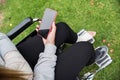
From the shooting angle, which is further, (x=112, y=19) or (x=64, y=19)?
(x=64, y=19)

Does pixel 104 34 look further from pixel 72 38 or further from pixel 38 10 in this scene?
pixel 38 10

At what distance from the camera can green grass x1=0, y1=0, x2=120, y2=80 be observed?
12.1ft

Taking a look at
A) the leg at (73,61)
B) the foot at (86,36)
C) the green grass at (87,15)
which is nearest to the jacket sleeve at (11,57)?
the leg at (73,61)

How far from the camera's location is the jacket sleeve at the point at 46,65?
8.79 ft

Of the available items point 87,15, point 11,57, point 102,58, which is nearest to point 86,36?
point 102,58

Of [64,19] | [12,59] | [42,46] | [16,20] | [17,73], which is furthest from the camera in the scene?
[16,20]

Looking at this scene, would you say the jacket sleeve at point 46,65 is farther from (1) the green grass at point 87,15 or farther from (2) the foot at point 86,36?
(1) the green grass at point 87,15

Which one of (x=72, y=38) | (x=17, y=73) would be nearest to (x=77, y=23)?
(x=72, y=38)

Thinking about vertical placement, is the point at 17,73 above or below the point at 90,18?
above

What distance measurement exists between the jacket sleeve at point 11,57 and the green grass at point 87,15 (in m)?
1.14

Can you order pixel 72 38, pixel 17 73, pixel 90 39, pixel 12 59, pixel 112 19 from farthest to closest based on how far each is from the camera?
1. pixel 112 19
2. pixel 90 39
3. pixel 72 38
4. pixel 12 59
5. pixel 17 73

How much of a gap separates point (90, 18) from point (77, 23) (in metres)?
0.18

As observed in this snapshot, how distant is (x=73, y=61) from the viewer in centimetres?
287

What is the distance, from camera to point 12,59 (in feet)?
8.99
